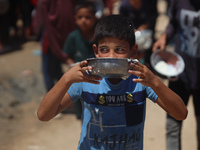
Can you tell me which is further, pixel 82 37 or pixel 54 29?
pixel 54 29

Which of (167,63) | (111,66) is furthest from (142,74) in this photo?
(167,63)

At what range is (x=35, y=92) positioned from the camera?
494cm

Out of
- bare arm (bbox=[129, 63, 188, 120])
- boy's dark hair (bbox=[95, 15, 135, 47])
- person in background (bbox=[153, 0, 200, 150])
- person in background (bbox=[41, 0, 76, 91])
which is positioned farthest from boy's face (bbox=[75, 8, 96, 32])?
bare arm (bbox=[129, 63, 188, 120])

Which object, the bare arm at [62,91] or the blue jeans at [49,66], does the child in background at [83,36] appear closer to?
the blue jeans at [49,66]

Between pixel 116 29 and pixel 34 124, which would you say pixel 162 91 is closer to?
pixel 116 29

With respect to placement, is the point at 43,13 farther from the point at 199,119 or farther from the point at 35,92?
the point at 199,119

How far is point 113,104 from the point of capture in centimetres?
165

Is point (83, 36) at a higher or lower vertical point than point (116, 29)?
lower

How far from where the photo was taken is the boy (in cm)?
161

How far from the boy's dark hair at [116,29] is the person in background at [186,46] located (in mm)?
1070

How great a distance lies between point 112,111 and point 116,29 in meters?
0.43

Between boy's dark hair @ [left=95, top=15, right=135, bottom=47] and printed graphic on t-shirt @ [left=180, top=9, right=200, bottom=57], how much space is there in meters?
1.06

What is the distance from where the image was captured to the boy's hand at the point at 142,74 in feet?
4.55

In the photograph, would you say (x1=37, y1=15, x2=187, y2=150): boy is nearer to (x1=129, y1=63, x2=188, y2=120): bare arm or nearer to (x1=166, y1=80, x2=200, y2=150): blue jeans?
(x1=129, y1=63, x2=188, y2=120): bare arm
